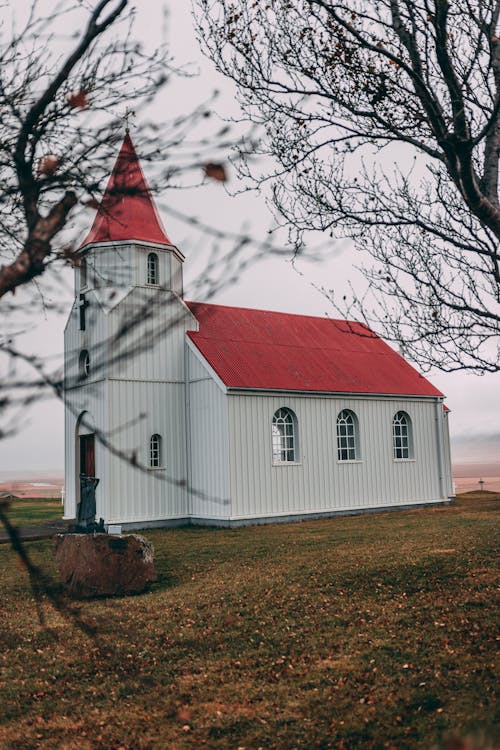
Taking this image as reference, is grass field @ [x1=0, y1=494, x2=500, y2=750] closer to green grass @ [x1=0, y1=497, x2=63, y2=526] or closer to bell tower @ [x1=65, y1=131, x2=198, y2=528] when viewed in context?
bell tower @ [x1=65, y1=131, x2=198, y2=528]

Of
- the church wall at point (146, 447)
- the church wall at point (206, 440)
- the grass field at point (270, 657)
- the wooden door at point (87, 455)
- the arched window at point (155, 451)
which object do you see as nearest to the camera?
the grass field at point (270, 657)

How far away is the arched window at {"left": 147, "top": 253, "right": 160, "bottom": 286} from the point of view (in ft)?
75.4

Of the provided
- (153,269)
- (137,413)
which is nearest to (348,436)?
(137,413)

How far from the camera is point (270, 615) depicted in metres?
10.9

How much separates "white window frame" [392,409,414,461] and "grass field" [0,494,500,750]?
11.9m

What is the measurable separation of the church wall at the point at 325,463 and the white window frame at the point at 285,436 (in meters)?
0.19

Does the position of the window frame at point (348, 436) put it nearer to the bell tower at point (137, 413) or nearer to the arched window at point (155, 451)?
the bell tower at point (137, 413)

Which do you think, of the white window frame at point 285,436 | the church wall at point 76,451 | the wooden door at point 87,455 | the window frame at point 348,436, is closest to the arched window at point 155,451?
the church wall at point 76,451

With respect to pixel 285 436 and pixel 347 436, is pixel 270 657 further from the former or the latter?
pixel 347 436

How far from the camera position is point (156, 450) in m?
22.6

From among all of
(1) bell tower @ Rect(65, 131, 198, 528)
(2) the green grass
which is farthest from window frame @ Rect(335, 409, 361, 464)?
(2) the green grass

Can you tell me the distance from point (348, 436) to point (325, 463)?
173cm

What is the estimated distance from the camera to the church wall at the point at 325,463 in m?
22.2

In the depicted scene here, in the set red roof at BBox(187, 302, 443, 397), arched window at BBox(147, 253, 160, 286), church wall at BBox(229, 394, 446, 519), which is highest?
arched window at BBox(147, 253, 160, 286)
